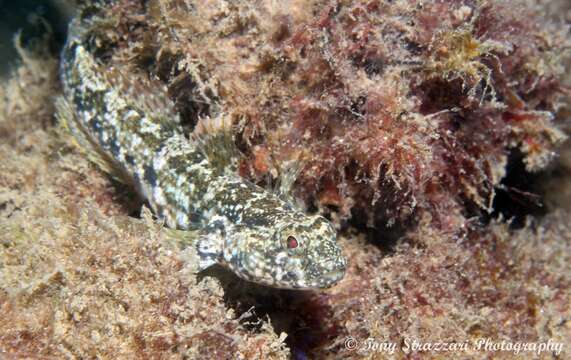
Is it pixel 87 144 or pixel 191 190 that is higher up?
pixel 87 144

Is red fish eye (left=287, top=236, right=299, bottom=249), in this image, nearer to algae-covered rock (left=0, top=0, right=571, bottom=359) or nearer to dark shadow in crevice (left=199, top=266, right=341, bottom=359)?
algae-covered rock (left=0, top=0, right=571, bottom=359)

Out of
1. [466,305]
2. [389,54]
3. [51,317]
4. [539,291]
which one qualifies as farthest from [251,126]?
[539,291]

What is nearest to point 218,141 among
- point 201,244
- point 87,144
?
point 201,244

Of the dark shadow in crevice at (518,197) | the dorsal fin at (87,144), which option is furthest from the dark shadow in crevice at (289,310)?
the dark shadow in crevice at (518,197)

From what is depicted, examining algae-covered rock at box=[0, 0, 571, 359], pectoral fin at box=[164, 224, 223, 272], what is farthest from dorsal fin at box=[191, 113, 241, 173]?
pectoral fin at box=[164, 224, 223, 272]

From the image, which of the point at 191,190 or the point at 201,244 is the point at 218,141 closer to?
the point at 191,190

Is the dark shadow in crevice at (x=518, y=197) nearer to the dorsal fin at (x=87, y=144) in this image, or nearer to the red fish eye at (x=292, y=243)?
the red fish eye at (x=292, y=243)

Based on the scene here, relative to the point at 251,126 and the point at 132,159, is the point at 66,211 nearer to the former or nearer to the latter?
the point at 132,159

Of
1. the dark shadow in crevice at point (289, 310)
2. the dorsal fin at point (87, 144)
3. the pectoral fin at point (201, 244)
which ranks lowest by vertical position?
the dark shadow in crevice at point (289, 310)

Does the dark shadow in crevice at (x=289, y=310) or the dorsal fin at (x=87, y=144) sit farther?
the dorsal fin at (x=87, y=144)
